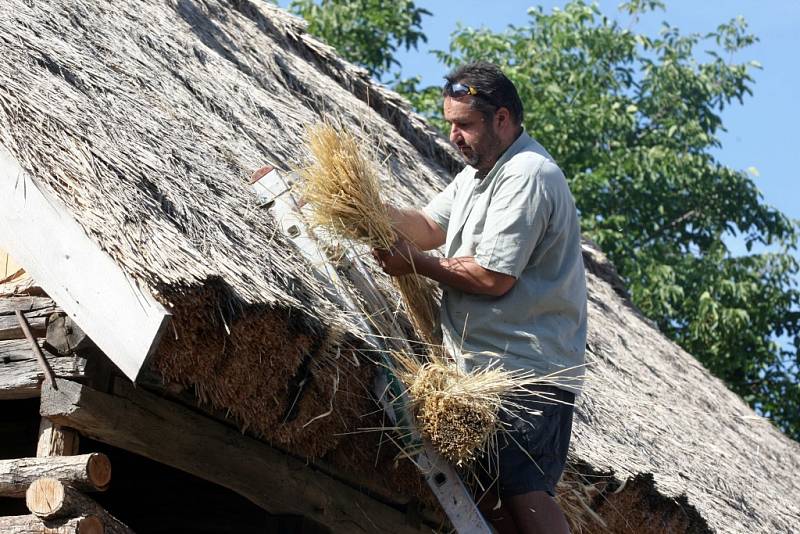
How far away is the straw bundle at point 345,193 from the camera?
10.2 ft

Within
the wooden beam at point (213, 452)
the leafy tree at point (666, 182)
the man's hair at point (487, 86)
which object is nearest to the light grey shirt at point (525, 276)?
the man's hair at point (487, 86)

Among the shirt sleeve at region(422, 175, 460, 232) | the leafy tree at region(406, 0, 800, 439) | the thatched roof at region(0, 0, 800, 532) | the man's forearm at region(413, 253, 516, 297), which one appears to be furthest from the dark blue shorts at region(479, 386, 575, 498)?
the leafy tree at region(406, 0, 800, 439)

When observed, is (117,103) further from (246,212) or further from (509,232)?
(509,232)

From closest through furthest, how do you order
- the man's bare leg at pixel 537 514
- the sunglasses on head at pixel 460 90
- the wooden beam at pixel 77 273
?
the wooden beam at pixel 77 273 < the man's bare leg at pixel 537 514 < the sunglasses on head at pixel 460 90

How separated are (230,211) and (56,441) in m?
0.76

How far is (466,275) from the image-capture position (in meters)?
3.06

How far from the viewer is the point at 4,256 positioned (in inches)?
133

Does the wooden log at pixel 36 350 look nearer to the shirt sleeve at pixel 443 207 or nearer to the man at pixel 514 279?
the man at pixel 514 279

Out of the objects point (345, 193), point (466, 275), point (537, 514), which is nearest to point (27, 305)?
point (345, 193)

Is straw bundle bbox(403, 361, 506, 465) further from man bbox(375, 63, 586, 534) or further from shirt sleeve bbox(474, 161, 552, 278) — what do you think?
shirt sleeve bbox(474, 161, 552, 278)

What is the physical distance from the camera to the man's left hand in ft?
10.2

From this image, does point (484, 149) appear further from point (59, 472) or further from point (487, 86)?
point (59, 472)

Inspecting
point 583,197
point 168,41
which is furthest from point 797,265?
point 168,41

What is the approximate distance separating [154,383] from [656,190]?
31.5ft
